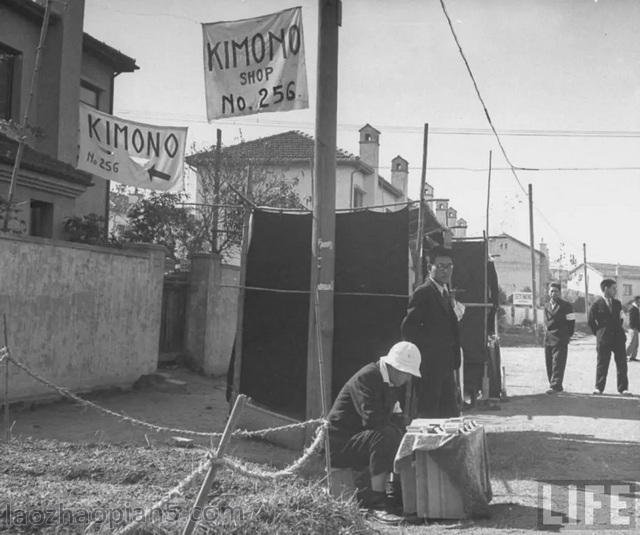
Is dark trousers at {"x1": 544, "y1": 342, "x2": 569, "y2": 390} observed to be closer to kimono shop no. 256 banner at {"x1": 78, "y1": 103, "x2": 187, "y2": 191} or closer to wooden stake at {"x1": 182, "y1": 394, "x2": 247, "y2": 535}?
kimono shop no. 256 banner at {"x1": 78, "y1": 103, "x2": 187, "y2": 191}

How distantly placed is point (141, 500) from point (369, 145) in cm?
3260

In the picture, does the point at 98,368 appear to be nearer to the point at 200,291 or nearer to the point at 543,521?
the point at 200,291

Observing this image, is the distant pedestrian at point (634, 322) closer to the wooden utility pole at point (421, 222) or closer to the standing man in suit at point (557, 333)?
the standing man in suit at point (557, 333)

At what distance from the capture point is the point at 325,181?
6961 mm

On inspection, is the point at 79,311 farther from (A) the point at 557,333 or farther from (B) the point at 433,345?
(A) the point at 557,333

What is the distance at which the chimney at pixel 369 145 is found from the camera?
35812 millimetres

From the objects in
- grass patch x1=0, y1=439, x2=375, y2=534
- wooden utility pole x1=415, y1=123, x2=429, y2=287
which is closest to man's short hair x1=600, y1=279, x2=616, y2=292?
wooden utility pole x1=415, y1=123, x2=429, y2=287

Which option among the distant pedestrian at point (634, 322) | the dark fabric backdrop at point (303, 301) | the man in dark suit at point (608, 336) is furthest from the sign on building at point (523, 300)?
the dark fabric backdrop at point (303, 301)

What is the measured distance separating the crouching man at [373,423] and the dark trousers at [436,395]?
1.11 m

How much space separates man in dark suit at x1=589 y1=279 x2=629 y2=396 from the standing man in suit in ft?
1.32

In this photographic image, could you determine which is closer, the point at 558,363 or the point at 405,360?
the point at 405,360

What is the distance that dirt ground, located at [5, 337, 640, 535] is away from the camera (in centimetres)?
563

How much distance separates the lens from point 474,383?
10.0 m

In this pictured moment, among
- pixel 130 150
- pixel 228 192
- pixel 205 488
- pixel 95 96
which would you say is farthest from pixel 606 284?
pixel 228 192
